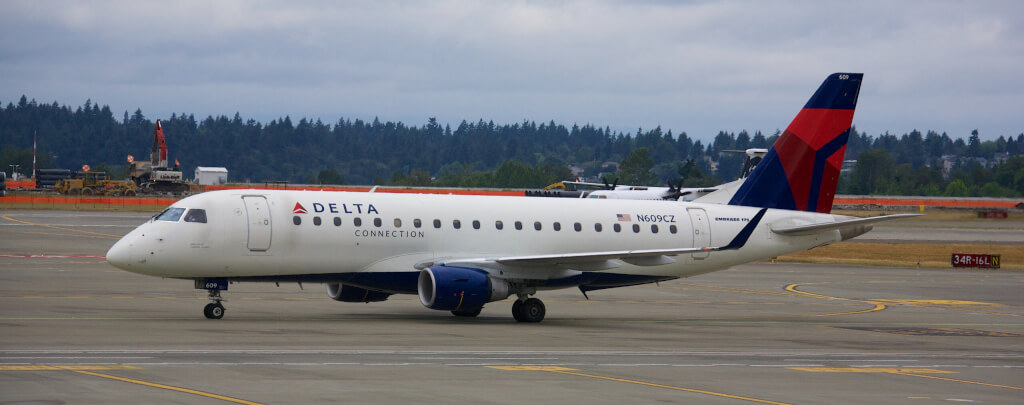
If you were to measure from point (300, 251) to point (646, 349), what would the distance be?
401 inches

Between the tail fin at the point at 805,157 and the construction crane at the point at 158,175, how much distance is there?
124m

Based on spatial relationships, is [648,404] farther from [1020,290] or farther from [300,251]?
[1020,290]

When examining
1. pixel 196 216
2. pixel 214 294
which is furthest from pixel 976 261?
Answer: pixel 196 216

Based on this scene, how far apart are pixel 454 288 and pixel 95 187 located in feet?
445

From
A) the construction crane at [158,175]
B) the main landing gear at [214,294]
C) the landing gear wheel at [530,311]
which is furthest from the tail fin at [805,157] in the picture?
the construction crane at [158,175]

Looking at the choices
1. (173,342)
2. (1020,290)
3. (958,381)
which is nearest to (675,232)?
(958,381)

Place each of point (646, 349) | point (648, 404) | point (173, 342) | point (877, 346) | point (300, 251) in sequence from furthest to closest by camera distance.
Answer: point (300, 251)
point (877, 346)
point (646, 349)
point (173, 342)
point (648, 404)

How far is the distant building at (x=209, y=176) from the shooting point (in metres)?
188

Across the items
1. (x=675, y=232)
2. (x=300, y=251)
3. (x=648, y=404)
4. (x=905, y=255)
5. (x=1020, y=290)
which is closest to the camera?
(x=648, y=404)

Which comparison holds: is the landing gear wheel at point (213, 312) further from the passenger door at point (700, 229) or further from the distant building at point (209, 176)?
the distant building at point (209, 176)

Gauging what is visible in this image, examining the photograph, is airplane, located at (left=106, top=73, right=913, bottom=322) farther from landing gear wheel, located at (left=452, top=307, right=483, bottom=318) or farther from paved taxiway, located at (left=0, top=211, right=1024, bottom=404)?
paved taxiway, located at (left=0, top=211, right=1024, bottom=404)

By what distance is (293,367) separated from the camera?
2189 centimetres

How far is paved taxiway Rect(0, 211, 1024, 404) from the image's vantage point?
19641 millimetres

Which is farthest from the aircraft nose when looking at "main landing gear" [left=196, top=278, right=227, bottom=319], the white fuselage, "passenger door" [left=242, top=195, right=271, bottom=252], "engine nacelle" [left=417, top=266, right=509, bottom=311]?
"engine nacelle" [left=417, top=266, right=509, bottom=311]
